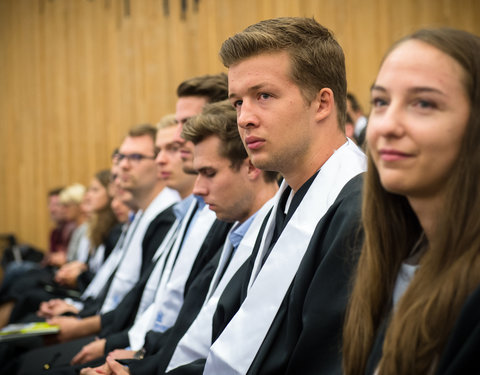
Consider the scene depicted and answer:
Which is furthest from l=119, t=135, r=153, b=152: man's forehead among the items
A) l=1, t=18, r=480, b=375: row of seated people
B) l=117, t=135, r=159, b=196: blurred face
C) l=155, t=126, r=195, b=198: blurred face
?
l=155, t=126, r=195, b=198: blurred face

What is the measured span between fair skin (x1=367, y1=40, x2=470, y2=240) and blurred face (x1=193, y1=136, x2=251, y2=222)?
142cm

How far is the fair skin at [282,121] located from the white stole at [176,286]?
1.12 m

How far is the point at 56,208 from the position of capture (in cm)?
877

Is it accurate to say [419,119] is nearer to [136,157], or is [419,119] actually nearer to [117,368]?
[117,368]

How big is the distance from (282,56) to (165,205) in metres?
2.43

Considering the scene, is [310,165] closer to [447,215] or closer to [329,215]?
[329,215]

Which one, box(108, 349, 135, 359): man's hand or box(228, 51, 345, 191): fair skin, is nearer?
box(228, 51, 345, 191): fair skin

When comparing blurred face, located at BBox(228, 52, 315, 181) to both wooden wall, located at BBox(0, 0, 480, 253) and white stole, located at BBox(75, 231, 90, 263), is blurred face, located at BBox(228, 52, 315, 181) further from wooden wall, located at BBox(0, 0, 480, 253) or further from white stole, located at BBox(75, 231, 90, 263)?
white stole, located at BBox(75, 231, 90, 263)

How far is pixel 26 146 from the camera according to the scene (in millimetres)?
9961

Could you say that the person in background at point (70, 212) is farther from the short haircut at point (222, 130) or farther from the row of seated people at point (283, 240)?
the short haircut at point (222, 130)

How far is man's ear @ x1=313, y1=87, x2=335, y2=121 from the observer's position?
2.18 m

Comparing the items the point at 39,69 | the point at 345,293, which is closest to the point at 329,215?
the point at 345,293

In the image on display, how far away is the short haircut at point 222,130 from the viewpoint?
2.82m

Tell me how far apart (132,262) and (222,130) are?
1.77 m
